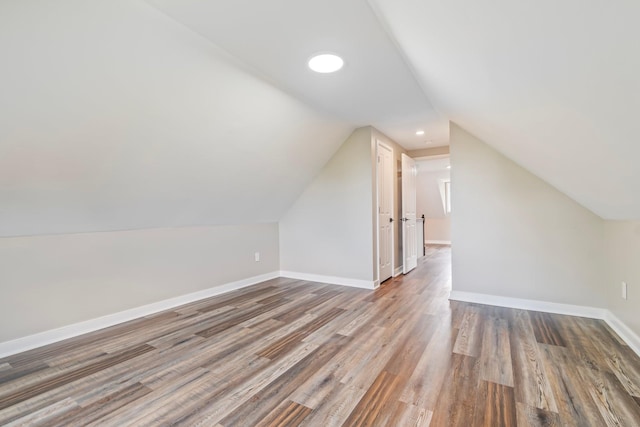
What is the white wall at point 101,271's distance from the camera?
2260mm

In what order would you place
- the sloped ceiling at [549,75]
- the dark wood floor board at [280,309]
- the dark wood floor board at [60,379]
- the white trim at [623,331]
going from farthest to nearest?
the dark wood floor board at [280,309]
the white trim at [623,331]
the dark wood floor board at [60,379]
the sloped ceiling at [549,75]

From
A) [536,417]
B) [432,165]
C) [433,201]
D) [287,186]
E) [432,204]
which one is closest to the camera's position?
[536,417]

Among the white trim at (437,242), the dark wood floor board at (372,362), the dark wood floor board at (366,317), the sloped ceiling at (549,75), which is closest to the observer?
the sloped ceiling at (549,75)

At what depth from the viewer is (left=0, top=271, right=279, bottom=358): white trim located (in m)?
2.23

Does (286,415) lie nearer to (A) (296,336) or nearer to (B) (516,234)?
(A) (296,336)

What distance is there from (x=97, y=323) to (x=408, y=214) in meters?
4.24

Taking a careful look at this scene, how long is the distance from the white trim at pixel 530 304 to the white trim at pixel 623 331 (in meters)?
0.11

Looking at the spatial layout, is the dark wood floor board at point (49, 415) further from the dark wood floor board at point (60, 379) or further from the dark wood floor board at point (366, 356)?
the dark wood floor board at point (366, 356)

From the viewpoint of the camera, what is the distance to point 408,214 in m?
4.84

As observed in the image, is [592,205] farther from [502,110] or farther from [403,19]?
[403,19]

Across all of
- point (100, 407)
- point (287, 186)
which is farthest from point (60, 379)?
point (287, 186)

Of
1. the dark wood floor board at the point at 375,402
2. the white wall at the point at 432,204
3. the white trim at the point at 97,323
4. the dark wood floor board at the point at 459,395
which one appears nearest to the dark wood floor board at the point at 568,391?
the dark wood floor board at the point at 459,395

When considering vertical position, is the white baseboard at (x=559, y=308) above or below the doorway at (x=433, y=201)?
below

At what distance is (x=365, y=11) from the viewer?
1626 millimetres
